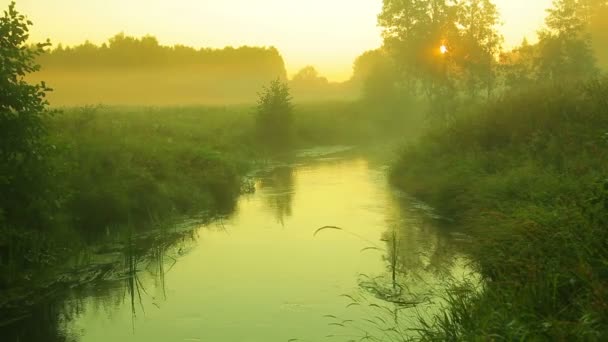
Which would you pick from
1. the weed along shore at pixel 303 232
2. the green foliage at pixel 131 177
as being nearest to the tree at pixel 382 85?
the weed along shore at pixel 303 232

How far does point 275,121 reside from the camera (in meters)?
37.9

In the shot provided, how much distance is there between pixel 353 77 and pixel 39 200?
111498 millimetres

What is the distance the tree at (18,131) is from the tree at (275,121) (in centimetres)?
2746

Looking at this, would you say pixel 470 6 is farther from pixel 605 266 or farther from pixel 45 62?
pixel 45 62

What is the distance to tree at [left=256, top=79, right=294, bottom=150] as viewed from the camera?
37812mm

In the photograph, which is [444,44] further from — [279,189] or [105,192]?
[105,192]

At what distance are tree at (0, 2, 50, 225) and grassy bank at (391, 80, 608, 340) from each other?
24.2 ft

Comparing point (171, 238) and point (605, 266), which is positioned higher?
point (605, 266)

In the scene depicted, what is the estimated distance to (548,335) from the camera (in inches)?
198

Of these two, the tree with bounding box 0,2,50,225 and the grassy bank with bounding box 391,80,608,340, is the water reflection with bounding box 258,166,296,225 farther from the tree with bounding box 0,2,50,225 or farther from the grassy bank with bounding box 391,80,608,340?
the tree with bounding box 0,2,50,225

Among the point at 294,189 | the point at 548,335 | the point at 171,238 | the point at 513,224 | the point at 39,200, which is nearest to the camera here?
the point at 548,335

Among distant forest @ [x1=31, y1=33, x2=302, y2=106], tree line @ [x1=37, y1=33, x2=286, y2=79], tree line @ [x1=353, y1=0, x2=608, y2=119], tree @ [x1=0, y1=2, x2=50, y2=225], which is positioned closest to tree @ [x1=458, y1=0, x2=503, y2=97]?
tree line @ [x1=353, y1=0, x2=608, y2=119]

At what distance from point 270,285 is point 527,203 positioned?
513 centimetres

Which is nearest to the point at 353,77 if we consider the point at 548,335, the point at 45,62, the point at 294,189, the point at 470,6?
the point at 45,62
